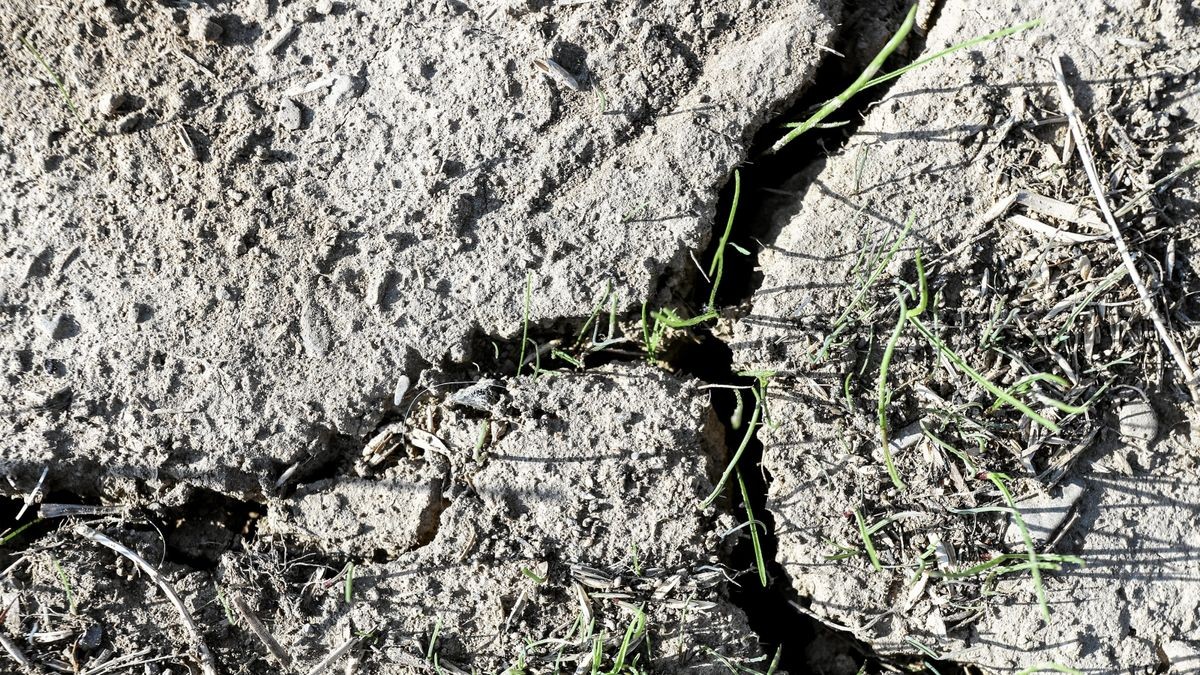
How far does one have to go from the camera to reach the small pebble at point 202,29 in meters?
1.99

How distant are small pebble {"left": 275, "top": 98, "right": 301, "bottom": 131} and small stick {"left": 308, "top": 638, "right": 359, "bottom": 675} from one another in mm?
1081

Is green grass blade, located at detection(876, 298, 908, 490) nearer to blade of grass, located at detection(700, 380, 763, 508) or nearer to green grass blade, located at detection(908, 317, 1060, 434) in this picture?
green grass blade, located at detection(908, 317, 1060, 434)

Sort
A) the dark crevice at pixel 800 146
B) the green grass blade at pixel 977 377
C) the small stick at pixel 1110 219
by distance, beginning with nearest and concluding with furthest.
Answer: the green grass blade at pixel 977 377 < the small stick at pixel 1110 219 < the dark crevice at pixel 800 146

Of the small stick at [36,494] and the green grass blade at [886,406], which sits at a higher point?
the green grass blade at [886,406]

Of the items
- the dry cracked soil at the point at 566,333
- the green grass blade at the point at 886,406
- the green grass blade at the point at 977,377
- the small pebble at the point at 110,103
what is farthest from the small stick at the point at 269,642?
the green grass blade at the point at 977,377

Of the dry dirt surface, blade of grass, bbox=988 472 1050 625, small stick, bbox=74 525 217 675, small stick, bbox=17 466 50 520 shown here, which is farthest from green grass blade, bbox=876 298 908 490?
small stick, bbox=17 466 50 520

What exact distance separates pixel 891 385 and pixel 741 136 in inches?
23.8

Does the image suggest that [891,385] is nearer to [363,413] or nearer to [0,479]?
[363,413]

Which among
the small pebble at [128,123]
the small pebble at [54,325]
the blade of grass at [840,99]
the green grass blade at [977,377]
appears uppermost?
the blade of grass at [840,99]

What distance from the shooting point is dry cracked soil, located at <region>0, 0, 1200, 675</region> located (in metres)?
1.96

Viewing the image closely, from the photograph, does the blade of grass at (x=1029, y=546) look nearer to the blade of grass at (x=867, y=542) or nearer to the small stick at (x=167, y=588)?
the blade of grass at (x=867, y=542)

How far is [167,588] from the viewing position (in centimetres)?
199

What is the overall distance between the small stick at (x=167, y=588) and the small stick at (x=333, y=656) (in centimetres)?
22

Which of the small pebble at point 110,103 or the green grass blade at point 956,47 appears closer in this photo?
the green grass blade at point 956,47
